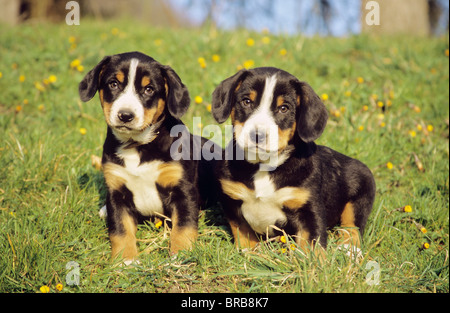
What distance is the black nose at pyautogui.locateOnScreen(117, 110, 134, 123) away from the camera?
3184mm

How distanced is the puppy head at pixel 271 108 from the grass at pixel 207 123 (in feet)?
2.61

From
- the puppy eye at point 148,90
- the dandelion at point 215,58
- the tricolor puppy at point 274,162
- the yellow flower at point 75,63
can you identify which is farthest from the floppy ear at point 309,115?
the yellow flower at point 75,63

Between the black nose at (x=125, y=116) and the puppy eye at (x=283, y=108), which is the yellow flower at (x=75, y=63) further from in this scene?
the puppy eye at (x=283, y=108)

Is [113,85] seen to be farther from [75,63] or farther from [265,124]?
[75,63]

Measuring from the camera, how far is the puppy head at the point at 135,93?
3.24m

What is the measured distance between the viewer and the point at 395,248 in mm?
3566

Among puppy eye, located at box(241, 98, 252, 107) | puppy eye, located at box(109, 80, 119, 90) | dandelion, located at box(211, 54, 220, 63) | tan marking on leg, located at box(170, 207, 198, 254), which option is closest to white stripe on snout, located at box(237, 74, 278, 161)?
puppy eye, located at box(241, 98, 252, 107)

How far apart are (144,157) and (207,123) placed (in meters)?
Answer: 1.92

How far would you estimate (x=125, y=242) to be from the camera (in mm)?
3469

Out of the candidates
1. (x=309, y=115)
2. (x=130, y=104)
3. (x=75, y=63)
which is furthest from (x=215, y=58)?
(x=309, y=115)

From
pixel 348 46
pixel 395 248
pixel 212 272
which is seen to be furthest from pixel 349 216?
pixel 348 46

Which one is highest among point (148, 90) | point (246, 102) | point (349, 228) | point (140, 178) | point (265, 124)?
point (148, 90)

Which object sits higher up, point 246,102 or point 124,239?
point 246,102

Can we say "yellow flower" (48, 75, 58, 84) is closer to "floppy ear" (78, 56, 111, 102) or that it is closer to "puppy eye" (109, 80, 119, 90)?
"floppy ear" (78, 56, 111, 102)
